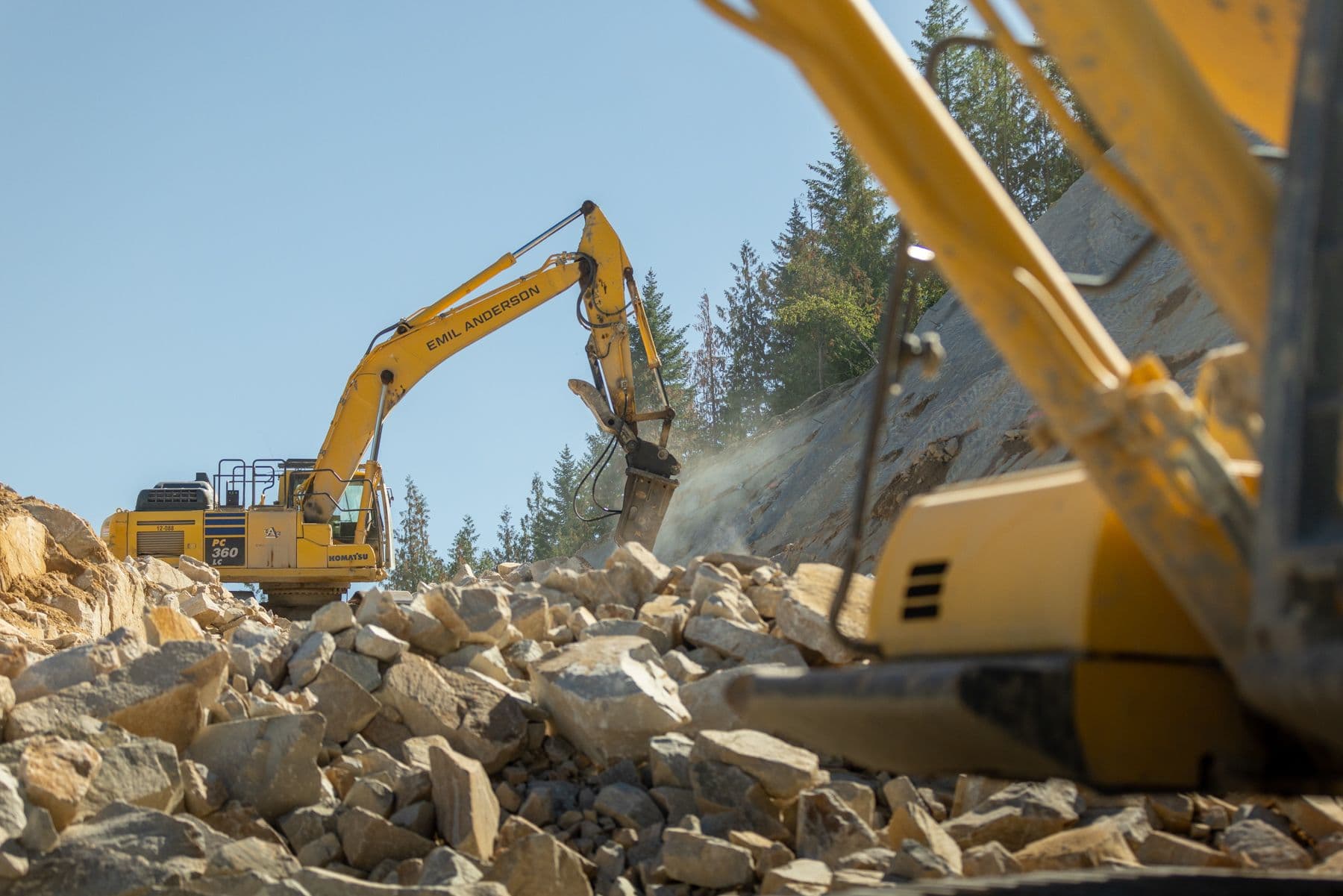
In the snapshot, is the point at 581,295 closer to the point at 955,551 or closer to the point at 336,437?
the point at 336,437

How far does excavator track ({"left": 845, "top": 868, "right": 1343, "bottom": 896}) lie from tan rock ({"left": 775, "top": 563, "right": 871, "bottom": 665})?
394 cm

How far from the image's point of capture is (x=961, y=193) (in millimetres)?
2258

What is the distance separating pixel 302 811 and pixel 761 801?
189 centimetres

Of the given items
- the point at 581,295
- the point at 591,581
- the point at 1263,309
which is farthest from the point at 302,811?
the point at 581,295

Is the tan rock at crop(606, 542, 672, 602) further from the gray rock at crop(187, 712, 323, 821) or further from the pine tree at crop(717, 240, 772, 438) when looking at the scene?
the pine tree at crop(717, 240, 772, 438)

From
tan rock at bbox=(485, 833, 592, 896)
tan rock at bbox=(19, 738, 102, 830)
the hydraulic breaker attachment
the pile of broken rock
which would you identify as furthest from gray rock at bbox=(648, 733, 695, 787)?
the hydraulic breaker attachment

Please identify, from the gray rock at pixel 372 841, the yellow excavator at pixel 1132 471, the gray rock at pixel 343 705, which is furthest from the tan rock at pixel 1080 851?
the gray rock at pixel 343 705

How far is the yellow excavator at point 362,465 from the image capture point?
1558 cm

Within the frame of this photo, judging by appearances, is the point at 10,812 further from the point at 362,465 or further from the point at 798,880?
the point at 362,465

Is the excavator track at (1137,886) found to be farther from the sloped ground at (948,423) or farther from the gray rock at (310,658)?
the sloped ground at (948,423)

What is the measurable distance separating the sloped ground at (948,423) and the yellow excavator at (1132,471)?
1155cm

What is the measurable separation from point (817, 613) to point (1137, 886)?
15.3 ft

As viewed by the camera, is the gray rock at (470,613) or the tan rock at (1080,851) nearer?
the tan rock at (1080,851)

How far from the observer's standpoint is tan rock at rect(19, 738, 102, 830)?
4648 mm
